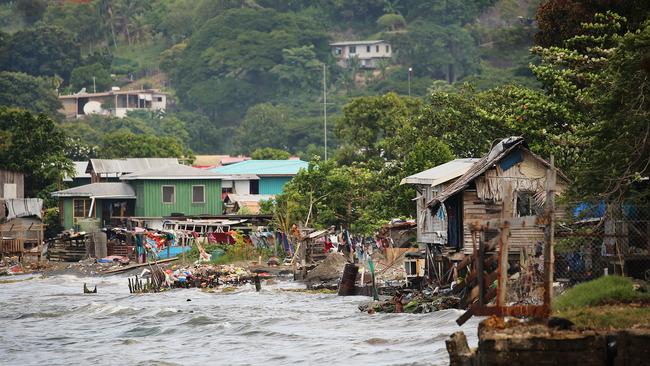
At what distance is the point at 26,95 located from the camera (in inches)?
5153

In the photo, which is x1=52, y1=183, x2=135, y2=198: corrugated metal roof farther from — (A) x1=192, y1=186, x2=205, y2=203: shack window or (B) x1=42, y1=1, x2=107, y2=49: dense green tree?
(B) x1=42, y1=1, x2=107, y2=49: dense green tree

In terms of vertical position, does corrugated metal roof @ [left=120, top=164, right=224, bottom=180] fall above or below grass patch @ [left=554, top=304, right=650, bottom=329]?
above

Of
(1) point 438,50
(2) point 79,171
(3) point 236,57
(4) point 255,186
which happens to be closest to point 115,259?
(4) point 255,186

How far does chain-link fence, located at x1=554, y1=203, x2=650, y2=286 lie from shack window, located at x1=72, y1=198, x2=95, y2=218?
43.9 meters

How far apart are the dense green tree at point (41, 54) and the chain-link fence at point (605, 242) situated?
133 m

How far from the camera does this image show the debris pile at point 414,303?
3416 centimetres

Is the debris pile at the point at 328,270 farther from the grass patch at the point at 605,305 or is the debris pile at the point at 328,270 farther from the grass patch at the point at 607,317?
the grass patch at the point at 607,317

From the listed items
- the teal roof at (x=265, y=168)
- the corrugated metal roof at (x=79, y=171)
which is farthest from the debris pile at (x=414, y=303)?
the corrugated metal roof at (x=79, y=171)

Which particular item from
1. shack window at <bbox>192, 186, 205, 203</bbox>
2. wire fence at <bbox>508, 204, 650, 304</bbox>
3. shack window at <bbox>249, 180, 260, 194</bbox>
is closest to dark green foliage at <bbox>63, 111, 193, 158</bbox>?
shack window at <bbox>249, 180, 260, 194</bbox>

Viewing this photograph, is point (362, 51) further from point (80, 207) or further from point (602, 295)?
point (602, 295)

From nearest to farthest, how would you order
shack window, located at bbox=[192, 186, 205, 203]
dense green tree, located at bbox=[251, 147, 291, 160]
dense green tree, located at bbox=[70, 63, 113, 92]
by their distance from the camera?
shack window, located at bbox=[192, 186, 205, 203], dense green tree, located at bbox=[251, 147, 291, 160], dense green tree, located at bbox=[70, 63, 113, 92]

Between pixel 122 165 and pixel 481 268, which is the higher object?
pixel 122 165

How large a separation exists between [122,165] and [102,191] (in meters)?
8.51

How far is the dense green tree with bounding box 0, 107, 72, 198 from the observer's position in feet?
234
